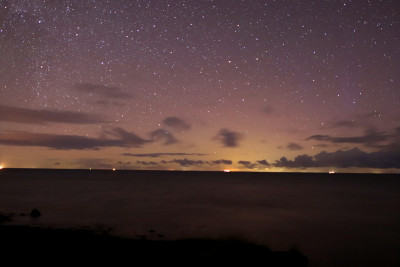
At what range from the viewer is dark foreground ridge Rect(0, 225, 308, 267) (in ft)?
38.4

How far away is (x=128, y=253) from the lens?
1314cm

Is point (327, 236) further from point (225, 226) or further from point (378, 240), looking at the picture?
point (225, 226)

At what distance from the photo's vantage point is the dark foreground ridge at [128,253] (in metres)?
11.7

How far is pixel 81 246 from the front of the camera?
13.9 metres

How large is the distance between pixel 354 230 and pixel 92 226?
68.9 ft

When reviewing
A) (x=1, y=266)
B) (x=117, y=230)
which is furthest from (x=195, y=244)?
(x=1, y=266)

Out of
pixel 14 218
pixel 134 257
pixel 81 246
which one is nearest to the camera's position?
pixel 134 257

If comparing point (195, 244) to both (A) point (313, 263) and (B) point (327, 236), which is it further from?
(B) point (327, 236)

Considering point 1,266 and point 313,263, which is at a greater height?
point 1,266

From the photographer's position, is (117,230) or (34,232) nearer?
(34,232)

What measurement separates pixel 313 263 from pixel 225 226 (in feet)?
35.1

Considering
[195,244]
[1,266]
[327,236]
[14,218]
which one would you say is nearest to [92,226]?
[14,218]

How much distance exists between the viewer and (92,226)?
2191 centimetres

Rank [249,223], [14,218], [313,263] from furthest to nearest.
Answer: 1. [249,223]
2. [14,218]
3. [313,263]
